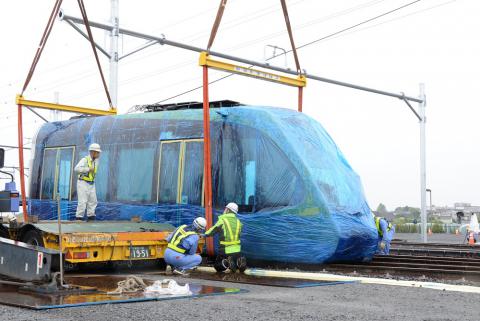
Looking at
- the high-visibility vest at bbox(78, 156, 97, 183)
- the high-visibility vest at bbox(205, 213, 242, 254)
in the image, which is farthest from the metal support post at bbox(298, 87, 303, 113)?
the high-visibility vest at bbox(78, 156, 97, 183)

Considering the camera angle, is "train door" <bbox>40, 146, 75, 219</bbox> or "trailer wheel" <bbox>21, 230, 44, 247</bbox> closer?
"trailer wheel" <bbox>21, 230, 44, 247</bbox>

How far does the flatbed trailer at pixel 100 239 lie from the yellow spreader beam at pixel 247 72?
10.6 ft

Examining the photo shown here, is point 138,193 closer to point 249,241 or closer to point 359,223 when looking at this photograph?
point 249,241

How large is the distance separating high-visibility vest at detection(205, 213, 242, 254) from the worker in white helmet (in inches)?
144

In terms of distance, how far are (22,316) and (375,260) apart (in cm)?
850

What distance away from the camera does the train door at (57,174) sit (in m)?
16.5

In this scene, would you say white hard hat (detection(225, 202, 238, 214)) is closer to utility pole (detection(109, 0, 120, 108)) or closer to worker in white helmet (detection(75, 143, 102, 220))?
worker in white helmet (detection(75, 143, 102, 220))

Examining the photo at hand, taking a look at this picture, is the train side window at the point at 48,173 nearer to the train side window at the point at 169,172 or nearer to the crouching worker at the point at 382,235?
the train side window at the point at 169,172

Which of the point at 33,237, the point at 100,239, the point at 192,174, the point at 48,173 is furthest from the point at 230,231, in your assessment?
the point at 48,173

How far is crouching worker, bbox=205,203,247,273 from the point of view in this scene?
12.4 m

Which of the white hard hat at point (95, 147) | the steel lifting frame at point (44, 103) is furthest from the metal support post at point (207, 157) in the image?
the steel lifting frame at point (44, 103)

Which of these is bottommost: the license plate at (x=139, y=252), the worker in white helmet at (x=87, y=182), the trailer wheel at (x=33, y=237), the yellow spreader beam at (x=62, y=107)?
the license plate at (x=139, y=252)

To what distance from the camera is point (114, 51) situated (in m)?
21.5

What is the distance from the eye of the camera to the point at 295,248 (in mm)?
12688
